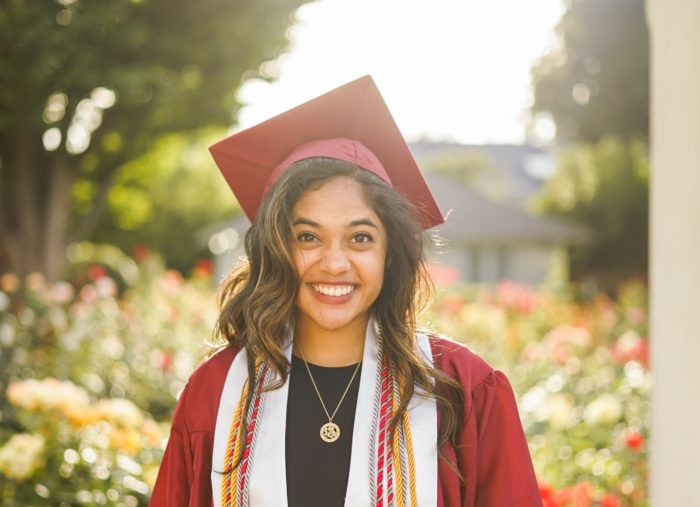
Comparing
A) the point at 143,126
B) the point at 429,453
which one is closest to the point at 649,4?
the point at 429,453

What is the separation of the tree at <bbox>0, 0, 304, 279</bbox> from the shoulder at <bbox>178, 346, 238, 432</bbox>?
8.35 meters

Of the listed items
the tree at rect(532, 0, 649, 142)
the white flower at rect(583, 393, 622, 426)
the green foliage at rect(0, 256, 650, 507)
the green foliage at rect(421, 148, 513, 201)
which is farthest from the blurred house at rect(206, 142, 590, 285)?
the white flower at rect(583, 393, 622, 426)

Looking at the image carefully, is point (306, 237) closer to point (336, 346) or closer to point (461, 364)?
point (336, 346)

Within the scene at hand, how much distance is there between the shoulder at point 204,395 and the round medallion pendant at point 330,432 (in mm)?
243

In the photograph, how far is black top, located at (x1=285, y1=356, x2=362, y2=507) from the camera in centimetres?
190

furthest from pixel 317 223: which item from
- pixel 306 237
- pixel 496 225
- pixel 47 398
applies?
pixel 496 225

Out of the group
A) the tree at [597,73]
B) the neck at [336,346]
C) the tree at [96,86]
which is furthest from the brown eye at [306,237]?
the tree at [597,73]

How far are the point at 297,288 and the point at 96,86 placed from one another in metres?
8.87

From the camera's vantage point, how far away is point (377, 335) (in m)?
2.06

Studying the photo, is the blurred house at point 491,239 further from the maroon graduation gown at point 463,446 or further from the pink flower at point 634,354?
the maroon graduation gown at point 463,446

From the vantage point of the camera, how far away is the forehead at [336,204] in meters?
1.95

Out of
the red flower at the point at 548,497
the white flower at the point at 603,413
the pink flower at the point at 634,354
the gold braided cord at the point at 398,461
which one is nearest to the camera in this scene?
the gold braided cord at the point at 398,461

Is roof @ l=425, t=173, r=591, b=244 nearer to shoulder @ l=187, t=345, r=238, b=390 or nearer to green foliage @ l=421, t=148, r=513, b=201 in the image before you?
green foliage @ l=421, t=148, r=513, b=201

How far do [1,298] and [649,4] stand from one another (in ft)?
18.2
